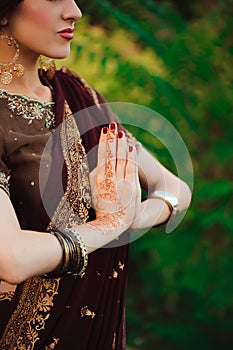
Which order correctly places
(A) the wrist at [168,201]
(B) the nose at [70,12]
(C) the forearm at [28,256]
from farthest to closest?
(A) the wrist at [168,201], (B) the nose at [70,12], (C) the forearm at [28,256]

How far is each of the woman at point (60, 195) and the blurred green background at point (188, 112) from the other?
216cm

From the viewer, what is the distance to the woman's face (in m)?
1.83

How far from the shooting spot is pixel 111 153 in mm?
1832

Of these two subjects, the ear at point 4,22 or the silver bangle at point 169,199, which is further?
the silver bangle at point 169,199

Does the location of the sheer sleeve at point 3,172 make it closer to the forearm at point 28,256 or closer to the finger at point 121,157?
the forearm at point 28,256

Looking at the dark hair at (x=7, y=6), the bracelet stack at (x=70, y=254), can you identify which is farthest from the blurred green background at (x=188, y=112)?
the bracelet stack at (x=70, y=254)

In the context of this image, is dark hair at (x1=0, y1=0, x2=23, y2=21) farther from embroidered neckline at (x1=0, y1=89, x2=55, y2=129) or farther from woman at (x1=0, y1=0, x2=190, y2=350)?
embroidered neckline at (x1=0, y1=89, x2=55, y2=129)

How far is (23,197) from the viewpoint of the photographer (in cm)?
184

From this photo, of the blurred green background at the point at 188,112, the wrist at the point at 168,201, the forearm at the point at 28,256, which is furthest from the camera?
the blurred green background at the point at 188,112

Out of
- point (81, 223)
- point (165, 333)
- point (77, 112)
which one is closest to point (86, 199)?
point (81, 223)

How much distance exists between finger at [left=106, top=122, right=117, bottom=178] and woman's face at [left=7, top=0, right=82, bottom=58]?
0.64 ft

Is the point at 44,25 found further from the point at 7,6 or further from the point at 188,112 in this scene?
the point at 188,112

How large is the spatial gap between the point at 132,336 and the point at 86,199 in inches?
113

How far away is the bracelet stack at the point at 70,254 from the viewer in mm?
1709
